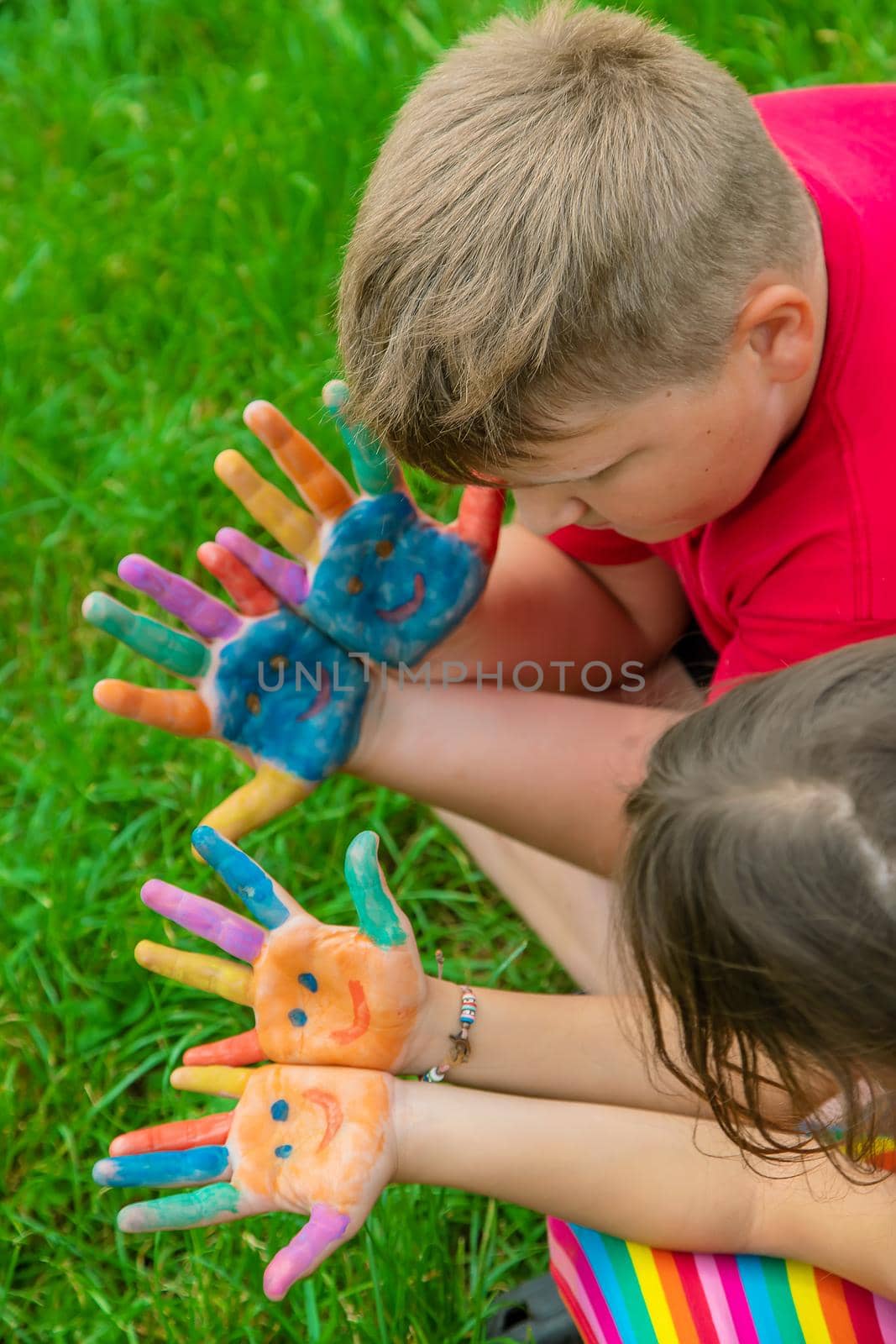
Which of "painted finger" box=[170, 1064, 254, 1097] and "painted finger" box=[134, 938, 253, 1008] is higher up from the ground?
"painted finger" box=[134, 938, 253, 1008]

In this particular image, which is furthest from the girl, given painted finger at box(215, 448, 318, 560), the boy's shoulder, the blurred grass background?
the boy's shoulder

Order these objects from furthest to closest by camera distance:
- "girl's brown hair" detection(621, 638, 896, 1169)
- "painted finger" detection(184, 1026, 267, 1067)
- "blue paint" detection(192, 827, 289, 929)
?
"painted finger" detection(184, 1026, 267, 1067)
"blue paint" detection(192, 827, 289, 929)
"girl's brown hair" detection(621, 638, 896, 1169)

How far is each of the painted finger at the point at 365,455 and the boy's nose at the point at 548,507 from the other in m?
0.18

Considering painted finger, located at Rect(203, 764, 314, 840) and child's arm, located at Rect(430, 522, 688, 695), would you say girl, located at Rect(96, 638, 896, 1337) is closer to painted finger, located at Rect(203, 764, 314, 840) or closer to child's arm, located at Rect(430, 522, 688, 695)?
painted finger, located at Rect(203, 764, 314, 840)

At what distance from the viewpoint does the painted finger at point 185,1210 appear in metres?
1.23

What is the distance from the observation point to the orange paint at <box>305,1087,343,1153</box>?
1.25 m

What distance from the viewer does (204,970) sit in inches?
53.7

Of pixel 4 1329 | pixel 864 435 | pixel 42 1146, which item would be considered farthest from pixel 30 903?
pixel 864 435

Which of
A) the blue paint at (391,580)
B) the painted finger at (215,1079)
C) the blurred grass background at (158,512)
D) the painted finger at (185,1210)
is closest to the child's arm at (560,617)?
the blue paint at (391,580)

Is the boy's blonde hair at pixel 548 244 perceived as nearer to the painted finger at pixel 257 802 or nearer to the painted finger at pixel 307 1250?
the painted finger at pixel 257 802

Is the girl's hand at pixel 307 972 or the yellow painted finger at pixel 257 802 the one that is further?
the yellow painted finger at pixel 257 802

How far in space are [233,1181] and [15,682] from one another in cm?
103

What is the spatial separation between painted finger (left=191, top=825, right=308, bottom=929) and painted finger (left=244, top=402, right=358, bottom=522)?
1.46 feet

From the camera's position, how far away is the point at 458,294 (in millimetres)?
1170
